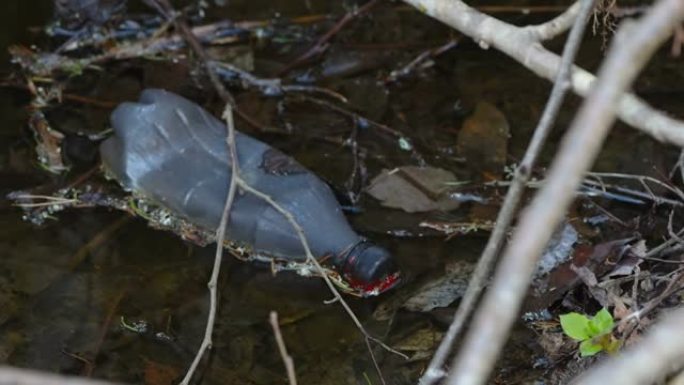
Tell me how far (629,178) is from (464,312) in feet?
5.98

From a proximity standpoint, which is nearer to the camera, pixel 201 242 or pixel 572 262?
pixel 572 262

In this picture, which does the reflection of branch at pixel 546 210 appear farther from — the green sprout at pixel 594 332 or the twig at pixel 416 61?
the twig at pixel 416 61

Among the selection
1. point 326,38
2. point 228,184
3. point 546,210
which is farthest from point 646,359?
point 326,38

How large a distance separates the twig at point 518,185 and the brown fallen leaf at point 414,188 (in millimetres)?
1571

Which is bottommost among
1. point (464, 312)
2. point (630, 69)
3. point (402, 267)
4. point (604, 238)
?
point (402, 267)

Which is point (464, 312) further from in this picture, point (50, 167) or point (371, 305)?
point (50, 167)

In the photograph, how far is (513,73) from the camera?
3896 mm

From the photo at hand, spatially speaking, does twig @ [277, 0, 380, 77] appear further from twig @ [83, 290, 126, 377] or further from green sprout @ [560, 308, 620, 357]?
green sprout @ [560, 308, 620, 357]

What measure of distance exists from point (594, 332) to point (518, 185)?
2.33 ft

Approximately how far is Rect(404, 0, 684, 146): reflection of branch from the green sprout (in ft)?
2.21

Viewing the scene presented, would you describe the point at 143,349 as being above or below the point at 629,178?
below

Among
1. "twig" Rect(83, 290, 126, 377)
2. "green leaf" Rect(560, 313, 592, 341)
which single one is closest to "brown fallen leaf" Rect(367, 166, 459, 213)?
"twig" Rect(83, 290, 126, 377)

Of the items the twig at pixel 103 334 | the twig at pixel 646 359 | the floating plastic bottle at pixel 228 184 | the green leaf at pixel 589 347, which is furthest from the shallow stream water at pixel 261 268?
the twig at pixel 646 359

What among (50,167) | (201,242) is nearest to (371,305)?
(201,242)
